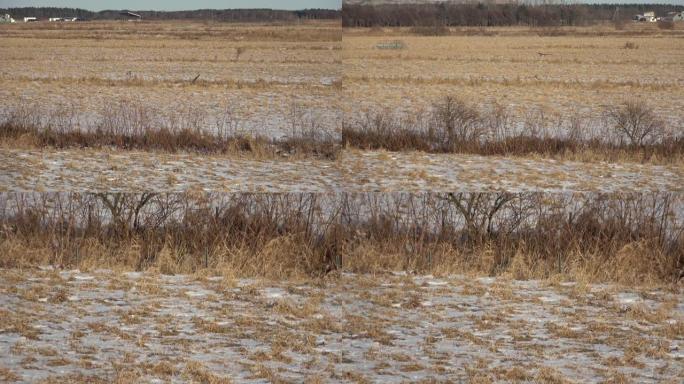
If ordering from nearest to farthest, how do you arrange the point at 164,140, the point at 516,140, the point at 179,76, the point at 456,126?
1. the point at 164,140
2. the point at 516,140
3. the point at 456,126
4. the point at 179,76

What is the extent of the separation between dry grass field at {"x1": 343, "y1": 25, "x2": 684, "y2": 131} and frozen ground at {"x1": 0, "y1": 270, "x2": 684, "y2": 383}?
680 inches

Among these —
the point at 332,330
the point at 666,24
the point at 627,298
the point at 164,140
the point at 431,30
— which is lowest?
the point at 627,298

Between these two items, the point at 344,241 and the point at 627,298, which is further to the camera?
the point at 344,241

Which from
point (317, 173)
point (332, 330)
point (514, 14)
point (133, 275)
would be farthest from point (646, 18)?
point (332, 330)

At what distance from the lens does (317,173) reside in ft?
66.8

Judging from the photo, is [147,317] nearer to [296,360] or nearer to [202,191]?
[296,360]

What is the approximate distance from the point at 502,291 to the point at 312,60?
45.9m

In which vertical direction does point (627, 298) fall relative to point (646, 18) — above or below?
below

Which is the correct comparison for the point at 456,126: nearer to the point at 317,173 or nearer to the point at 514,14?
the point at 317,173

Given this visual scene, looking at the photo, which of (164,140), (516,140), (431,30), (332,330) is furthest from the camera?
(431,30)

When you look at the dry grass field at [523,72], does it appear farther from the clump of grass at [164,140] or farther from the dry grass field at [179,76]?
the clump of grass at [164,140]

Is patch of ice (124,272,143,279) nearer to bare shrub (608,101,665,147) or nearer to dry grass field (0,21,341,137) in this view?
dry grass field (0,21,341,137)

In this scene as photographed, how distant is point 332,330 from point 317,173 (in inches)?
429

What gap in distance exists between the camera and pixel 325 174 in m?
20.3
